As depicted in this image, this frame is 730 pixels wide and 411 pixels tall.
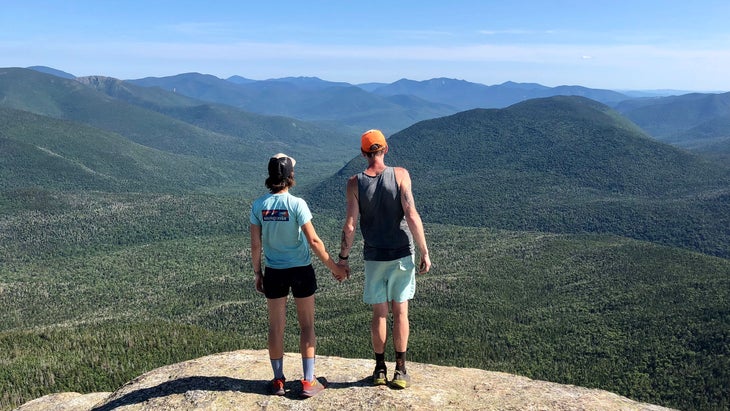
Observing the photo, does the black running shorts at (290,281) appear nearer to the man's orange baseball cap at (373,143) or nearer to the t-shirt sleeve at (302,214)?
the t-shirt sleeve at (302,214)

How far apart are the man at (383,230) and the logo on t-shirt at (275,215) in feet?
5.47

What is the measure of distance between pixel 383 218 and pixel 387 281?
6.32 feet

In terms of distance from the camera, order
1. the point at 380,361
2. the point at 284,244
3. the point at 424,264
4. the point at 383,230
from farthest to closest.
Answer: the point at 380,361 → the point at 424,264 → the point at 383,230 → the point at 284,244

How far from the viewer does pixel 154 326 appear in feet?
266

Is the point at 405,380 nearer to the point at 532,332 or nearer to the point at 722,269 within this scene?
the point at 532,332

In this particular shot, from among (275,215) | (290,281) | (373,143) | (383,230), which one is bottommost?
(290,281)

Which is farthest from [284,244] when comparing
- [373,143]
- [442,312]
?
[442,312]

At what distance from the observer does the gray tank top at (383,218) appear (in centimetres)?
1387

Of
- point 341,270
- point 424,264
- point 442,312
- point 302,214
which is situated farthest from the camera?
point 442,312

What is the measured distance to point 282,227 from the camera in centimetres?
1377

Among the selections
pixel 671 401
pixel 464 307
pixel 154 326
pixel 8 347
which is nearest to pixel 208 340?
pixel 154 326

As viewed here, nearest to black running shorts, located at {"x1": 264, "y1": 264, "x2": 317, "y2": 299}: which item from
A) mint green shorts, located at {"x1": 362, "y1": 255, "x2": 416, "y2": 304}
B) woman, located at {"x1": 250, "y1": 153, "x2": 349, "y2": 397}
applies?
woman, located at {"x1": 250, "y1": 153, "x2": 349, "y2": 397}

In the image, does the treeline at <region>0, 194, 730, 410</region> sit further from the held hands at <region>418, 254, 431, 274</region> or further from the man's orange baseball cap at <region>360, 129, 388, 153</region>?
the man's orange baseball cap at <region>360, 129, 388, 153</region>

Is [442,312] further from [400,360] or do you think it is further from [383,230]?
[383,230]
